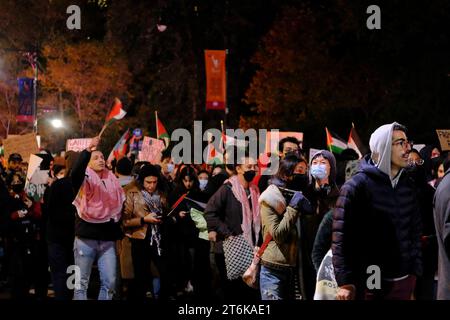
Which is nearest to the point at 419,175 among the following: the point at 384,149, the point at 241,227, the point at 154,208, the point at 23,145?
the point at 241,227

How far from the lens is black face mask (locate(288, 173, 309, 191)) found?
8719mm

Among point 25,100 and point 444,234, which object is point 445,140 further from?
point 25,100

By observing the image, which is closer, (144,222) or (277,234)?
(277,234)

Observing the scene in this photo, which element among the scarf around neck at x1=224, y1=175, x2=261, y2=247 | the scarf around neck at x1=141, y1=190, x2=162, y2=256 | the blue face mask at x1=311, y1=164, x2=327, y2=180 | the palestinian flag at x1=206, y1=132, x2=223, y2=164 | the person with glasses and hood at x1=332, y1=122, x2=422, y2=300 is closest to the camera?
the person with glasses and hood at x1=332, y1=122, x2=422, y2=300

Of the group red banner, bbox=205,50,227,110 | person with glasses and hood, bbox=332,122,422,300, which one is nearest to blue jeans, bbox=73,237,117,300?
person with glasses and hood, bbox=332,122,422,300

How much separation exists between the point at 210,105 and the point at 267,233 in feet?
78.7

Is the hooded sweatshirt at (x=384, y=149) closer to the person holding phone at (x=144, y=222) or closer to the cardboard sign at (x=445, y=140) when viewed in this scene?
the person holding phone at (x=144, y=222)

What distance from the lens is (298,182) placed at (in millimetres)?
8727

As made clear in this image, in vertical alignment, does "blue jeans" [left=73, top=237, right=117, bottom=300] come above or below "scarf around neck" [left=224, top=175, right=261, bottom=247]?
below

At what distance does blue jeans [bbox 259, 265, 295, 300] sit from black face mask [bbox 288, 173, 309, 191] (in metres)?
0.71

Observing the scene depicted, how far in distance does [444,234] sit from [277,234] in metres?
2.47

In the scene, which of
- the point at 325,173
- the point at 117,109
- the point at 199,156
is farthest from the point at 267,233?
the point at 199,156

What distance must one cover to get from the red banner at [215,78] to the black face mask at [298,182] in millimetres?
23841

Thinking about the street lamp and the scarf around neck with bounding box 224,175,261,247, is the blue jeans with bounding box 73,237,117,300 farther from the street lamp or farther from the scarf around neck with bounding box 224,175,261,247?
the street lamp
